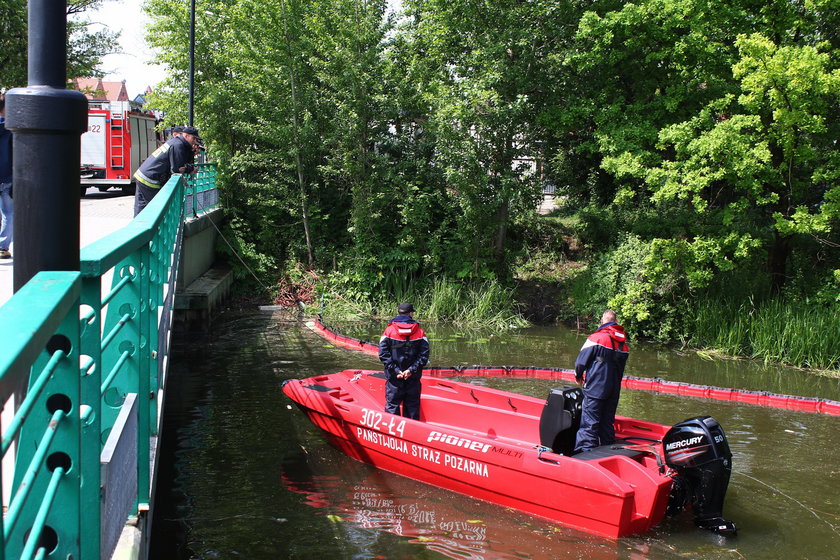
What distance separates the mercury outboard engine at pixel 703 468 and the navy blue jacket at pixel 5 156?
7.80 m

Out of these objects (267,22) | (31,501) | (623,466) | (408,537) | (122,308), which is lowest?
(408,537)

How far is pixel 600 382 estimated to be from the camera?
8.20 meters

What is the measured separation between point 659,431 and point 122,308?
21.9 feet

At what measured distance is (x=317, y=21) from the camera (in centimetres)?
2050

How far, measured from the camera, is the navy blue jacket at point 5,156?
9016mm

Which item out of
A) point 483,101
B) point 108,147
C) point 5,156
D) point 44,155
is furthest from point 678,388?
point 108,147

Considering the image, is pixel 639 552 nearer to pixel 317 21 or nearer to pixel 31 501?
pixel 31 501

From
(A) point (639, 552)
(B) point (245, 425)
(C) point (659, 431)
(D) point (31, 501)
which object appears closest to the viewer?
(D) point (31, 501)

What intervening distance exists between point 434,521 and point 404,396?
6.28ft

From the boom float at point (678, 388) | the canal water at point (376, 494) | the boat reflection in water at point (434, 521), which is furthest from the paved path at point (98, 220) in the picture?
the boom float at point (678, 388)

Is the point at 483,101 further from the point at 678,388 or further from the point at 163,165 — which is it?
the point at 163,165

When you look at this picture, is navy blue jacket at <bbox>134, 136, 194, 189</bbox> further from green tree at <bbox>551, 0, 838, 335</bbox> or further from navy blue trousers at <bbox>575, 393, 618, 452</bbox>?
green tree at <bbox>551, 0, 838, 335</bbox>

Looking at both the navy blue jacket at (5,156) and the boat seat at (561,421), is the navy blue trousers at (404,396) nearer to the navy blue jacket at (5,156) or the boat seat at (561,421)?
the boat seat at (561,421)

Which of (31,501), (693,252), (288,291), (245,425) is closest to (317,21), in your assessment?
(288,291)
